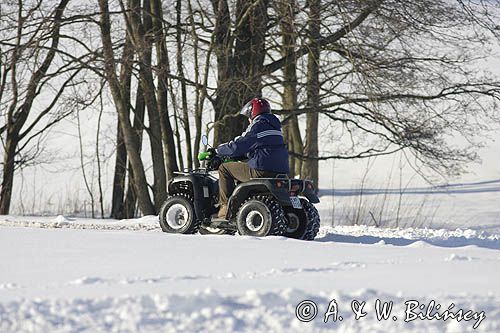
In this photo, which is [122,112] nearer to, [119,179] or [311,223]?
[119,179]

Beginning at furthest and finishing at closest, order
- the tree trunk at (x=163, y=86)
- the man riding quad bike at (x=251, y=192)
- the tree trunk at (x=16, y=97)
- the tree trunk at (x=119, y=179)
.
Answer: the tree trunk at (x=119, y=179)
the tree trunk at (x=163, y=86)
the tree trunk at (x=16, y=97)
the man riding quad bike at (x=251, y=192)

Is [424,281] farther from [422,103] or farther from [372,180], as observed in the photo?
[372,180]

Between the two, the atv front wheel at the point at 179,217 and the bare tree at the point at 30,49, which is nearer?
the atv front wheel at the point at 179,217

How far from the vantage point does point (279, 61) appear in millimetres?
18984

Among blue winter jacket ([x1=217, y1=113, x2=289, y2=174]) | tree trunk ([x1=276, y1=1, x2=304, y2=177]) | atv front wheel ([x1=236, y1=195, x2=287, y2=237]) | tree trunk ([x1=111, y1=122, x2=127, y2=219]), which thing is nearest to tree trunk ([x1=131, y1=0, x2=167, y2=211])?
tree trunk ([x1=276, y1=1, x2=304, y2=177])

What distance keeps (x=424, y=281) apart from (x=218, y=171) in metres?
5.21

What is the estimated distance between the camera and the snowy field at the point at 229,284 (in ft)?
20.2

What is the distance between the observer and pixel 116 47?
61.6 ft

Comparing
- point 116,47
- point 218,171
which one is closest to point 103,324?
point 218,171

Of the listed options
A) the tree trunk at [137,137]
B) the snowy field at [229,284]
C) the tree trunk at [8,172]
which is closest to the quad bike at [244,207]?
the snowy field at [229,284]

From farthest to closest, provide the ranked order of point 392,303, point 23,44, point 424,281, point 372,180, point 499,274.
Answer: point 372,180 → point 23,44 → point 499,274 → point 424,281 → point 392,303

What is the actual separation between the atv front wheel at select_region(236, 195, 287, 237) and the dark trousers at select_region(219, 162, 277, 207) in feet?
0.91

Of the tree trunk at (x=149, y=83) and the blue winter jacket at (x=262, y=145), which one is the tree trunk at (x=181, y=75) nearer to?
the tree trunk at (x=149, y=83)

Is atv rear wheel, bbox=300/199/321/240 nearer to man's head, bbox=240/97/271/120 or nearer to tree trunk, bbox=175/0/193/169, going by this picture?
man's head, bbox=240/97/271/120
